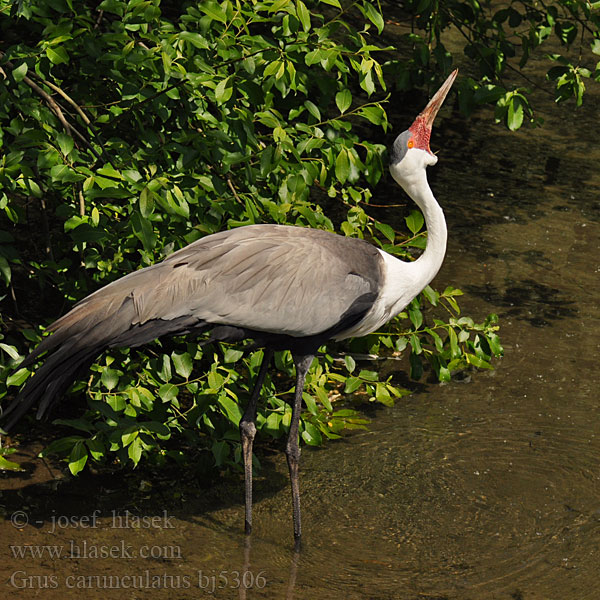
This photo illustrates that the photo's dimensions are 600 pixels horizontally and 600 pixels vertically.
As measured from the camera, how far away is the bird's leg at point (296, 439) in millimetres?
4371

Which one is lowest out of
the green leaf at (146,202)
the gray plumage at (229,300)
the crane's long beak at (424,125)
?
the gray plumage at (229,300)

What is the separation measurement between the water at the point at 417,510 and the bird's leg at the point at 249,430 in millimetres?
159

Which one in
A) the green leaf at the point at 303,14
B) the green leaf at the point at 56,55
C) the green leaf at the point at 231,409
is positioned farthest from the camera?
the green leaf at the point at 231,409

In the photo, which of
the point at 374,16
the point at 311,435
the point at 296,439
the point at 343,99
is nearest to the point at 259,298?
the point at 296,439

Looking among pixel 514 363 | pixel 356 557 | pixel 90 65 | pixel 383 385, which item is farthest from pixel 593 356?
pixel 90 65

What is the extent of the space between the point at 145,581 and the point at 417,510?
1.34 m

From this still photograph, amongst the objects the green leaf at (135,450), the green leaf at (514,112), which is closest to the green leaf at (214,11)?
the green leaf at (514,112)

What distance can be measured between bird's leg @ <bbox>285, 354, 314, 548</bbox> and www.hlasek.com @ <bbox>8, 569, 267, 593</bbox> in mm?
335

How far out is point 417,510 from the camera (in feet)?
15.1

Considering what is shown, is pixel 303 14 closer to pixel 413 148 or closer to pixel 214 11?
pixel 214 11

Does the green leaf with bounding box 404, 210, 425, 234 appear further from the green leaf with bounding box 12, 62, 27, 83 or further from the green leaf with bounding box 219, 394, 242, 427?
the green leaf with bounding box 12, 62, 27, 83

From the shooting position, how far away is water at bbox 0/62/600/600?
408 cm

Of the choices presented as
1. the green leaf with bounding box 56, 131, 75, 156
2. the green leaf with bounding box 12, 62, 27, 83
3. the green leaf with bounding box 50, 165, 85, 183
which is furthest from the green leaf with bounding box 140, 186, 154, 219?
the green leaf with bounding box 12, 62, 27, 83

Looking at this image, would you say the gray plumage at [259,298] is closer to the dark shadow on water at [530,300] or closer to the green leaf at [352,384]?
the green leaf at [352,384]
